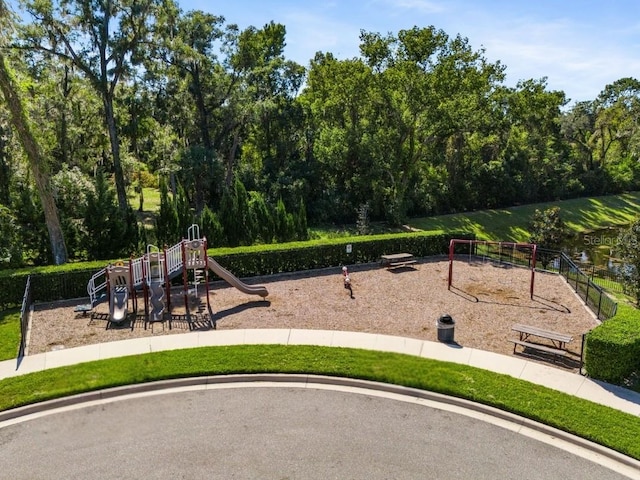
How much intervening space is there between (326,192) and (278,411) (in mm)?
27290

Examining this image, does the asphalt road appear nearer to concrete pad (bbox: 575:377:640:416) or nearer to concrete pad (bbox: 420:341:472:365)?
concrete pad (bbox: 575:377:640:416)

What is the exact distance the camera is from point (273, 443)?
920 cm

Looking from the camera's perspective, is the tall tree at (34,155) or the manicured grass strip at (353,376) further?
the tall tree at (34,155)

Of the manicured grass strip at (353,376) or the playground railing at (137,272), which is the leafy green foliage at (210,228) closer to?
the playground railing at (137,272)

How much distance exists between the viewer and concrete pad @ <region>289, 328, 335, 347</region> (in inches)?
535

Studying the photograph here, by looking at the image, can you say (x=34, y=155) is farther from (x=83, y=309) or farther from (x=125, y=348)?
(x=125, y=348)

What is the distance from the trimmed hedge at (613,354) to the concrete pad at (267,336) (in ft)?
25.9

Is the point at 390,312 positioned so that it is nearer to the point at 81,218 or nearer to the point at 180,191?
the point at 180,191

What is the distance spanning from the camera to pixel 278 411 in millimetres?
10297

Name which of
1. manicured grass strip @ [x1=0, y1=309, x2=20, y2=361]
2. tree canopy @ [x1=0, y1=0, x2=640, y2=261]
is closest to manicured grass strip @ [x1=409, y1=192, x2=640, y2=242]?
tree canopy @ [x1=0, y1=0, x2=640, y2=261]

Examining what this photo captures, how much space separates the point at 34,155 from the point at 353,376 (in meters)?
15.8

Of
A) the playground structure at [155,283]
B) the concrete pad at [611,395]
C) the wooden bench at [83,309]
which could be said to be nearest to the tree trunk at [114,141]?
the playground structure at [155,283]

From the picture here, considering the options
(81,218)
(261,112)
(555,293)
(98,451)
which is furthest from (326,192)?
(98,451)

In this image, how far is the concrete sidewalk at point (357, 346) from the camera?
11.1 m
